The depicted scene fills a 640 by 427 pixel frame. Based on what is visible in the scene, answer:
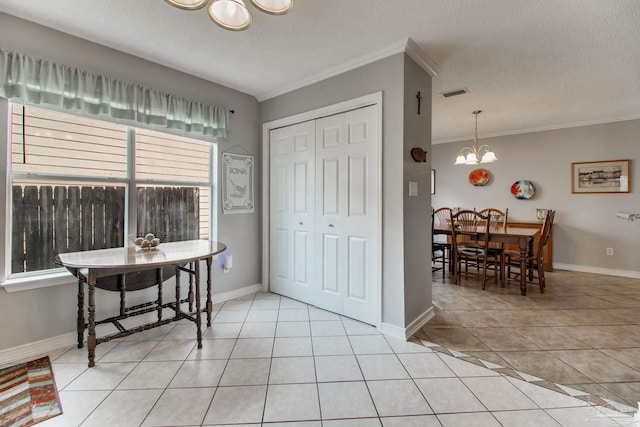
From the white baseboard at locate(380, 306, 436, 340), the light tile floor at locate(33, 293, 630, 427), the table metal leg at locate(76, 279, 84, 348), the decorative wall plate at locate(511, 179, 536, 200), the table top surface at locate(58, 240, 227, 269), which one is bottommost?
the light tile floor at locate(33, 293, 630, 427)

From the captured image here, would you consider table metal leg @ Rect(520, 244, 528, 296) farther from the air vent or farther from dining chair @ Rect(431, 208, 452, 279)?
the air vent

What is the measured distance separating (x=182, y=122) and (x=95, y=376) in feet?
7.25

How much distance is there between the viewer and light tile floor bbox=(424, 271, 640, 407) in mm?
1910

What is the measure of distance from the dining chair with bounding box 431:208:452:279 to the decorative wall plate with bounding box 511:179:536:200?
1181 millimetres

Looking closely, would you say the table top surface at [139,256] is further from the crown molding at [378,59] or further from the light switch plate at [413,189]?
the crown molding at [378,59]

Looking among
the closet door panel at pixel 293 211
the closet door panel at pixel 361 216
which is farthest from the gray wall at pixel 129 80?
the closet door panel at pixel 361 216

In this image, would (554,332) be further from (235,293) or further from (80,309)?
(80,309)

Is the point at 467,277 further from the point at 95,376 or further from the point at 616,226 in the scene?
the point at 95,376

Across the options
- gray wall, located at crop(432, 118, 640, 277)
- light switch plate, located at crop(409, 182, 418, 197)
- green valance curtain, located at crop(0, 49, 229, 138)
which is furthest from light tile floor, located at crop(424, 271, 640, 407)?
green valance curtain, located at crop(0, 49, 229, 138)

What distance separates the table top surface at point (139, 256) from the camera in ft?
6.23

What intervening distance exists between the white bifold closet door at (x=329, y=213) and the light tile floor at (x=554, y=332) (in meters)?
0.83

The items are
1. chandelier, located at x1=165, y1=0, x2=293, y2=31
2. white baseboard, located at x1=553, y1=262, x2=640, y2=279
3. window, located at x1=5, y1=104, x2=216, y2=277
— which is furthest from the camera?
white baseboard, located at x1=553, y1=262, x2=640, y2=279

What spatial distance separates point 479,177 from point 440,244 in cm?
195

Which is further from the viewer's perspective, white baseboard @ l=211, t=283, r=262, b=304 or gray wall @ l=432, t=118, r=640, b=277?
gray wall @ l=432, t=118, r=640, b=277
